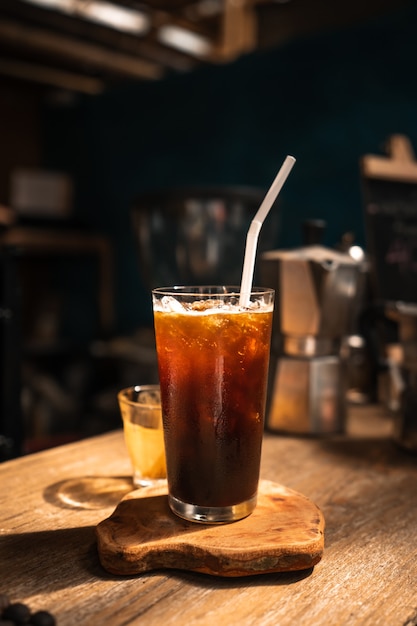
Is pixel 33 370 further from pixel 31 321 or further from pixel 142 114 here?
pixel 142 114

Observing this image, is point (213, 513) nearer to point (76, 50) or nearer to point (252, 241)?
point (252, 241)

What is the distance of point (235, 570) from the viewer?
0.73 m

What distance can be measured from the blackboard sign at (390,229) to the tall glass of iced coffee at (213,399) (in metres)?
1.10

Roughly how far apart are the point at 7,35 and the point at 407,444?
3350mm

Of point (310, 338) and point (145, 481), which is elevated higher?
point (310, 338)

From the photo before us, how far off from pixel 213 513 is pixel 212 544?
0.08 m

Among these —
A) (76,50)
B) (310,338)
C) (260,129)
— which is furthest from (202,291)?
(76,50)

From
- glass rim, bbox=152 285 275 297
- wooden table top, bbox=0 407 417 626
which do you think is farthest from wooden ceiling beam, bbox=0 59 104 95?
glass rim, bbox=152 285 275 297

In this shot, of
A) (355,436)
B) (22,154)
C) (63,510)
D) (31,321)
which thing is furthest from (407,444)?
(22,154)

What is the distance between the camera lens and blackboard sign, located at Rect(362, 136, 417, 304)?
1.84m

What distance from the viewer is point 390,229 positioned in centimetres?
186

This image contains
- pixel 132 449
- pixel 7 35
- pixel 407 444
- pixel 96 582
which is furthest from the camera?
pixel 7 35

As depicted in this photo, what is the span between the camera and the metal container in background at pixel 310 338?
1410mm

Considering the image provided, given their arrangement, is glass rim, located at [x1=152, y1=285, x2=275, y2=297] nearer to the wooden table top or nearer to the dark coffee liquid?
the dark coffee liquid
